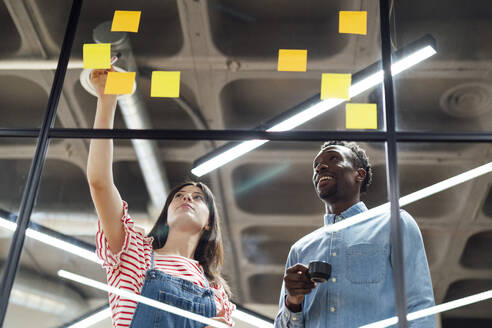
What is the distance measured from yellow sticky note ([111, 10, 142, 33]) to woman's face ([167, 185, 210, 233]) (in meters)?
0.68

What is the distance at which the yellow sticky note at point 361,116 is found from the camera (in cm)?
187

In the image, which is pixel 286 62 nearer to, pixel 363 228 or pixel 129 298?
pixel 363 228

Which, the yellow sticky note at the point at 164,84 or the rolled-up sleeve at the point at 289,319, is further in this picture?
the yellow sticky note at the point at 164,84

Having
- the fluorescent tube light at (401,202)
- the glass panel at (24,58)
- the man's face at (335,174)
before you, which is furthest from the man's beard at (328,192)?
the glass panel at (24,58)

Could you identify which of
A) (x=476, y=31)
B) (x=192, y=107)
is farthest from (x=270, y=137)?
(x=476, y=31)

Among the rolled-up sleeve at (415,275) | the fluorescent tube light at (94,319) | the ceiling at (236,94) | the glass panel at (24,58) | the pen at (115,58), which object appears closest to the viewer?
the rolled-up sleeve at (415,275)

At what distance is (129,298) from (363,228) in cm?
77

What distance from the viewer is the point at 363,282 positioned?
1.70m

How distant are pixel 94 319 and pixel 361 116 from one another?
4.24ft

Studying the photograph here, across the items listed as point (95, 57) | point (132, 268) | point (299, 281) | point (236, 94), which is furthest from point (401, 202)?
point (236, 94)

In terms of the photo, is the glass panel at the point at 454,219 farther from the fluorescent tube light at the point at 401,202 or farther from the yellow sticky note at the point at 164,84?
the yellow sticky note at the point at 164,84

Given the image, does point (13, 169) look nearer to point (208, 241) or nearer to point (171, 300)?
point (208, 241)

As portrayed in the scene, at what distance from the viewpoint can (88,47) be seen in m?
2.08

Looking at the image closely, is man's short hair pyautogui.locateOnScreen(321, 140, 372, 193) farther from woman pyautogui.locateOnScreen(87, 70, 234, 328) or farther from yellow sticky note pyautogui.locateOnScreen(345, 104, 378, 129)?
woman pyautogui.locateOnScreen(87, 70, 234, 328)
